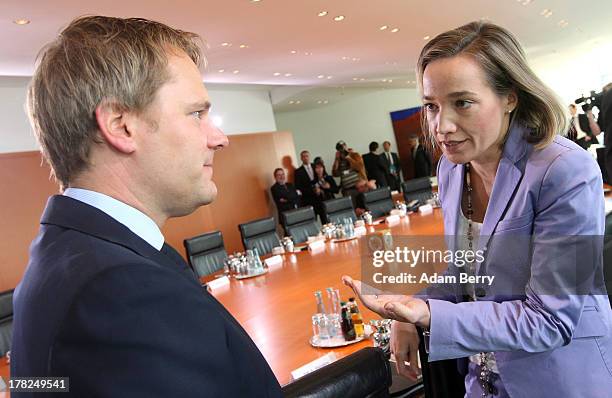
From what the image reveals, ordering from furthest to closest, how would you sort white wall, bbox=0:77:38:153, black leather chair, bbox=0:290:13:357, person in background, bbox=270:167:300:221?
person in background, bbox=270:167:300:221, white wall, bbox=0:77:38:153, black leather chair, bbox=0:290:13:357

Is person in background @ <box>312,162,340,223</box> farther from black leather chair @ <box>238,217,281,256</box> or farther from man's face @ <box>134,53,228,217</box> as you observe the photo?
man's face @ <box>134,53,228,217</box>

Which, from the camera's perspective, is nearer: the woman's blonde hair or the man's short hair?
the man's short hair

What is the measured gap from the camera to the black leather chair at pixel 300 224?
5.99 m

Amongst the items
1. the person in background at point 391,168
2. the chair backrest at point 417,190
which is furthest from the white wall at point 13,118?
the person in background at point 391,168

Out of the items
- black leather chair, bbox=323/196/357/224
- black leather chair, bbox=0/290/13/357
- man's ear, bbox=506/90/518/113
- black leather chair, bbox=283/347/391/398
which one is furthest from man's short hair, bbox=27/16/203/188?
black leather chair, bbox=323/196/357/224

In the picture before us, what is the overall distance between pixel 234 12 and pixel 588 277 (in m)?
4.94

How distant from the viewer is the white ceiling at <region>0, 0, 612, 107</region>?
15.8 feet

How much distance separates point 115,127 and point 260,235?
5.02 meters

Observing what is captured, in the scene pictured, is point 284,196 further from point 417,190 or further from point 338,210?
point 338,210

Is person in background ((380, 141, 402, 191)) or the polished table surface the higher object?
person in background ((380, 141, 402, 191))

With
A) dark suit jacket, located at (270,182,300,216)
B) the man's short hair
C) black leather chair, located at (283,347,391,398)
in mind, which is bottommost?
black leather chair, located at (283,347,391,398)

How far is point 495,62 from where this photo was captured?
122 centimetres

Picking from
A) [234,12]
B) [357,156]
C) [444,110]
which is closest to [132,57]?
[444,110]

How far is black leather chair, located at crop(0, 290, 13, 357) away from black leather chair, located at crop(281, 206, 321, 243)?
304 cm
